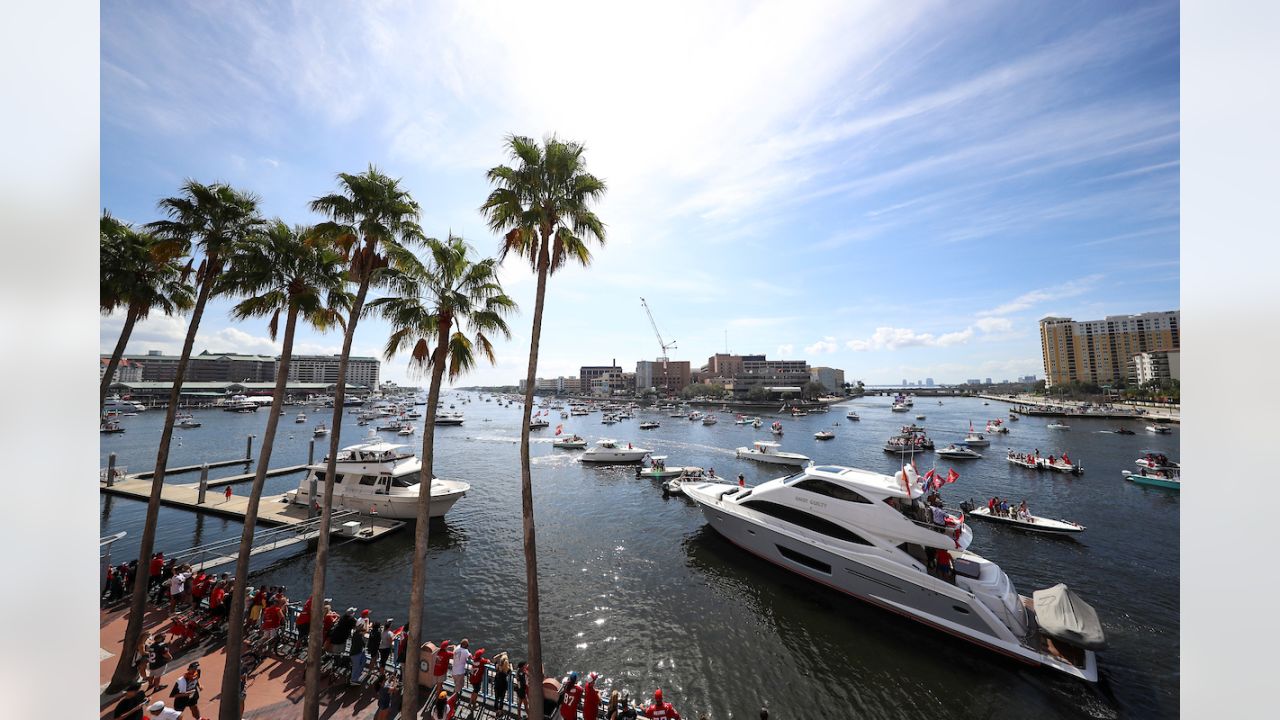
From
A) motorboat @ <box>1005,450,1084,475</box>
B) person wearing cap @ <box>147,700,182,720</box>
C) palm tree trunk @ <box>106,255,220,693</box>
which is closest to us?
person wearing cap @ <box>147,700,182,720</box>

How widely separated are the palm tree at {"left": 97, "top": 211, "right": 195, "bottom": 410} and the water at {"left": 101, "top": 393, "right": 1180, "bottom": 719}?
1416 cm

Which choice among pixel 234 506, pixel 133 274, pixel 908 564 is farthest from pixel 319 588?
pixel 234 506

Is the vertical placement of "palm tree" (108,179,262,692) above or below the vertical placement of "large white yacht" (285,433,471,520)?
above

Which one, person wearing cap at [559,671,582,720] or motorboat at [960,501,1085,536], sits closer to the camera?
person wearing cap at [559,671,582,720]

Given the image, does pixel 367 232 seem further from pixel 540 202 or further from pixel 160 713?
pixel 160 713

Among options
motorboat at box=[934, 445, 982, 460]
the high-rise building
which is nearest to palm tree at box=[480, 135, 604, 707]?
motorboat at box=[934, 445, 982, 460]

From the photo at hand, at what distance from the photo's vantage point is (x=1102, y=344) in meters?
181

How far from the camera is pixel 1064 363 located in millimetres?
189000

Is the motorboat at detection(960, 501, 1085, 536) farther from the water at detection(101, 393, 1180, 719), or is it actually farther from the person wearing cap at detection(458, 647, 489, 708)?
the person wearing cap at detection(458, 647, 489, 708)

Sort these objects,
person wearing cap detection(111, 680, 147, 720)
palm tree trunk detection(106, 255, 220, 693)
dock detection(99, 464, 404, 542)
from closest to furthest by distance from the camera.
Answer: person wearing cap detection(111, 680, 147, 720) < palm tree trunk detection(106, 255, 220, 693) < dock detection(99, 464, 404, 542)

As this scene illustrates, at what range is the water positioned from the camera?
52.3 feet
